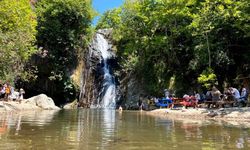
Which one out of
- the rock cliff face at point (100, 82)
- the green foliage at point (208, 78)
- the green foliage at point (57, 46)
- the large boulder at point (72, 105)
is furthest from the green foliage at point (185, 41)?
the large boulder at point (72, 105)

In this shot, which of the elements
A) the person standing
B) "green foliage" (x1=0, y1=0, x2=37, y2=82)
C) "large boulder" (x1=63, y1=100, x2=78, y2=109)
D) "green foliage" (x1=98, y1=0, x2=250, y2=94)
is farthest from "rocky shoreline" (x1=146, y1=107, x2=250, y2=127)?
"large boulder" (x1=63, y1=100, x2=78, y2=109)

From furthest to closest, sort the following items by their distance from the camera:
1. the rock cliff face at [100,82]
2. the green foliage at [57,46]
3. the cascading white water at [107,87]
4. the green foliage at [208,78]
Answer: the cascading white water at [107,87] → the green foliage at [57,46] → the rock cliff face at [100,82] → the green foliage at [208,78]

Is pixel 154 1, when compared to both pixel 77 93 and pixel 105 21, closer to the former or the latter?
pixel 77 93

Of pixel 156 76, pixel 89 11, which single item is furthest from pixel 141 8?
pixel 89 11

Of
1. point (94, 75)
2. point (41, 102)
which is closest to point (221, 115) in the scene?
point (41, 102)

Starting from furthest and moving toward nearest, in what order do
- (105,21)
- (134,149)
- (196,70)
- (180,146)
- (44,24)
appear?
(105,21) < (44,24) < (196,70) < (180,146) < (134,149)

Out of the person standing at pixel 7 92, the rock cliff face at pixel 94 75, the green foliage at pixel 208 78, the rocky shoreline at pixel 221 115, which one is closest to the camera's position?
the rocky shoreline at pixel 221 115

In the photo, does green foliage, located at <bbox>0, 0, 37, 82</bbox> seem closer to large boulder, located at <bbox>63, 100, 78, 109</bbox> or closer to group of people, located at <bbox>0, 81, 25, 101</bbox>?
group of people, located at <bbox>0, 81, 25, 101</bbox>

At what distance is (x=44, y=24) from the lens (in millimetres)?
41062

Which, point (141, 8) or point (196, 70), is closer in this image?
point (196, 70)

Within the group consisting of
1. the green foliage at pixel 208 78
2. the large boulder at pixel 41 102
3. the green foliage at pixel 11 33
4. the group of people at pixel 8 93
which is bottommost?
the large boulder at pixel 41 102

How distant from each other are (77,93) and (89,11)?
10302mm

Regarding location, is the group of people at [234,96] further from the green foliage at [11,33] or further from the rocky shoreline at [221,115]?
the green foliage at [11,33]

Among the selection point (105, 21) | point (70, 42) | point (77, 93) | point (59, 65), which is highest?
point (105, 21)
